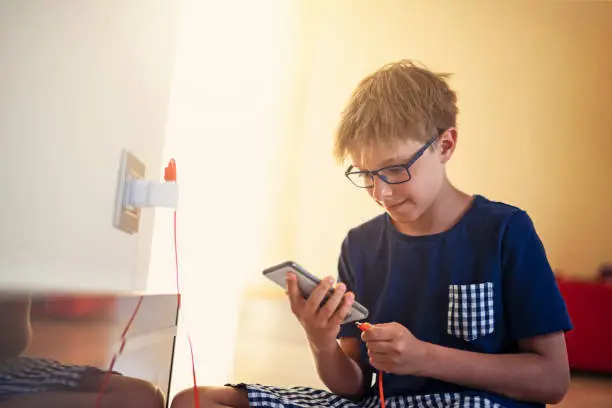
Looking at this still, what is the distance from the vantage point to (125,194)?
0.79 m

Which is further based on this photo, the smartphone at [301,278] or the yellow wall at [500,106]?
the yellow wall at [500,106]

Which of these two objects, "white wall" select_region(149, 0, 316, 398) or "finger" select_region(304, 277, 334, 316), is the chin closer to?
"finger" select_region(304, 277, 334, 316)

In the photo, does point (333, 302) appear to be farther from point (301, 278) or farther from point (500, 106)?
point (500, 106)

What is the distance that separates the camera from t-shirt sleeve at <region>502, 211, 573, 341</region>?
0.83 m

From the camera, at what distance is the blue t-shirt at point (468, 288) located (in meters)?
0.85

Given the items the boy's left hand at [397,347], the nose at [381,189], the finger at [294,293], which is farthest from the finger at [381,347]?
the nose at [381,189]

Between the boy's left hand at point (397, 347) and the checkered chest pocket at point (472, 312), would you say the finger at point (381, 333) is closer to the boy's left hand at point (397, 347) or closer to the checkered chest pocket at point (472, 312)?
the boy's left hand at point (397, 347)

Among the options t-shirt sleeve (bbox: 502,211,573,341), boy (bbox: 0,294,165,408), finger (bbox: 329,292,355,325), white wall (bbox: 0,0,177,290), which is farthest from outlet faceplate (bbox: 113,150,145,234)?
t-shirt sleeve (bbox: 502,211,573,341)

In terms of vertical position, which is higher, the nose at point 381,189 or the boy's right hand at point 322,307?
the nose at point 381,189

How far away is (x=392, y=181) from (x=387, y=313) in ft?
0.71

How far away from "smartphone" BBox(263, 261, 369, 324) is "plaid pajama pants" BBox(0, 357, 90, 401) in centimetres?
27

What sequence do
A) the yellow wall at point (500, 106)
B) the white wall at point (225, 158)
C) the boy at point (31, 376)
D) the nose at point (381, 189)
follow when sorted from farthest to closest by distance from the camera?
1. the yellow wall at point (500, 106)
2. the white wall at point (225, 158)
3. the nose at point (381, 189)
4. the boy at point (31, 376)

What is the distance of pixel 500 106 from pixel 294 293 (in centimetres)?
346

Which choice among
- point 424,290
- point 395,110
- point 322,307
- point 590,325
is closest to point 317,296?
point 322,307
